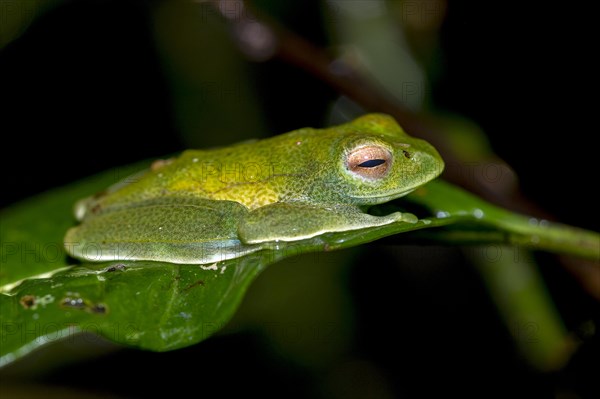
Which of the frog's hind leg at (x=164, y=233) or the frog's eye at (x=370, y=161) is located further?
the frog's eye at (x=370, y=161)

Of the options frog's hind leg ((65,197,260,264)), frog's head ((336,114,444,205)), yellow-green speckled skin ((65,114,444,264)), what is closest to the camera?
frog's hind leg ((65,197,260,264))

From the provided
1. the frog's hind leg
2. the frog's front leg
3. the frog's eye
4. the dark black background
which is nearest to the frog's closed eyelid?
the frog's eye

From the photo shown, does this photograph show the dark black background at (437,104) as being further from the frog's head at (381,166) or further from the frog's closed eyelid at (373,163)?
the frog's closed eyelid at (373,163)

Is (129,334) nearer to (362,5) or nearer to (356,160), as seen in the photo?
(356,160)

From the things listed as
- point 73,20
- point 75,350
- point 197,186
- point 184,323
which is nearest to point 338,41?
point 73,20

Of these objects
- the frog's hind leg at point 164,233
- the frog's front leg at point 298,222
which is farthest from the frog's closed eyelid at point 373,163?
the frog's hind leg at point 164,233

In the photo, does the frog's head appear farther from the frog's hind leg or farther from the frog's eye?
the frog's hind leg

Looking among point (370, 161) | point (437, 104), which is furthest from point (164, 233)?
point (437, 104)
